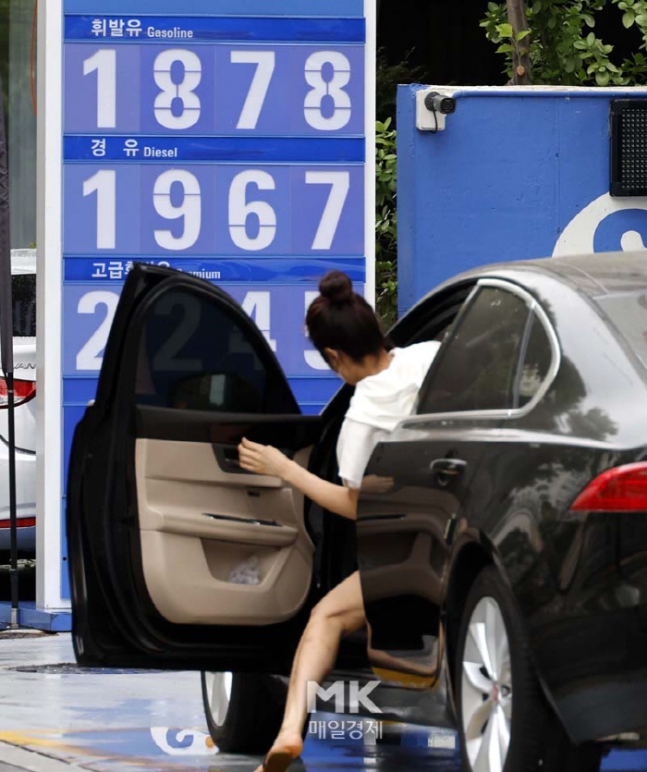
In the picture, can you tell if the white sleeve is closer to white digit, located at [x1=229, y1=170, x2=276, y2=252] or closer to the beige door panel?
the beige door panel

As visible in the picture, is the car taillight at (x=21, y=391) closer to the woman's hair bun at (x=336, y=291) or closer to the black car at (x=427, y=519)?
the black car at (x=427, y=519)

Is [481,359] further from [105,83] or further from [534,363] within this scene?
[105,83]

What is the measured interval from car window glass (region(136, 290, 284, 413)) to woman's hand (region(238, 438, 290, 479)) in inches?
10.2

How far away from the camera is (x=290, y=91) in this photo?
11.3 meters

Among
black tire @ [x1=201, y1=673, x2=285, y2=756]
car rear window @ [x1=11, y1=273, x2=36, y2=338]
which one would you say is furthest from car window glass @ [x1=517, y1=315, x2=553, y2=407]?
car rear window @ [x1=11, y1=273, x2=36, y2=338]

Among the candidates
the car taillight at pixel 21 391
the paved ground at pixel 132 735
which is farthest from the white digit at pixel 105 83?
the paved ground at pixel 132 735

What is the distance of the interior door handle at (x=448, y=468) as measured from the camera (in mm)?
5371

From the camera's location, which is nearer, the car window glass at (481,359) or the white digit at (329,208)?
the car window glass at (481,359)

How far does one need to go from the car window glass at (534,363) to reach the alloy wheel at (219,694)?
2291 millimetres

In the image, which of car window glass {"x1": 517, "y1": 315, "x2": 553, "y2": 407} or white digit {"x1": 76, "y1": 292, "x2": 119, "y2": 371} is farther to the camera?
white digit {"x1": 76, "y1": 292, "x2": 119, "y2": 371}

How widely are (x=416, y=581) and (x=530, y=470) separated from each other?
0.86 m

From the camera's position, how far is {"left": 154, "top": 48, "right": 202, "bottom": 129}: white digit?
11.2m

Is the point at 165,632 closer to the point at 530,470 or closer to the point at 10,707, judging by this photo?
the point at 530,470

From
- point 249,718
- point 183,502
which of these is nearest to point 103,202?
point 249,718
